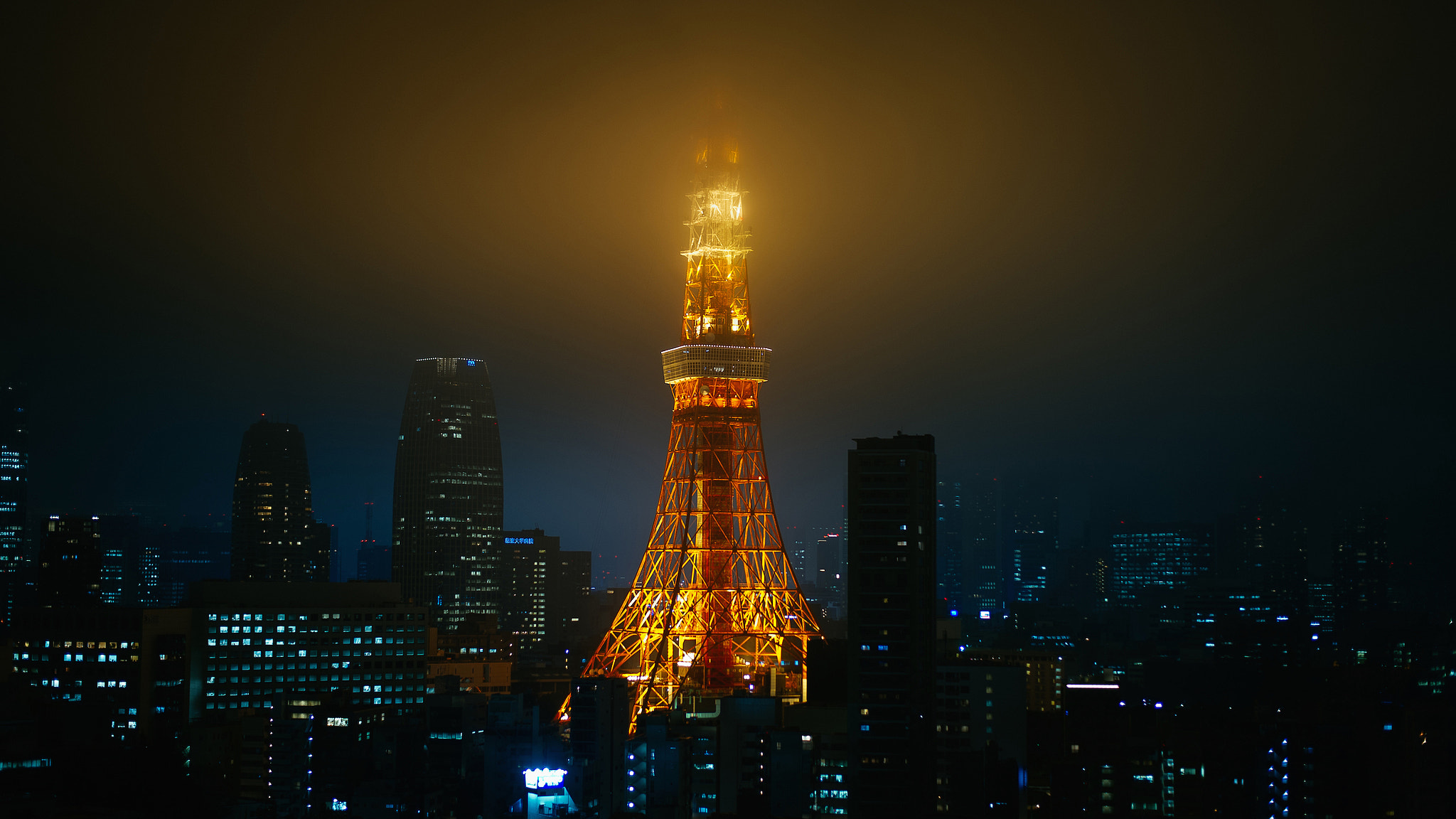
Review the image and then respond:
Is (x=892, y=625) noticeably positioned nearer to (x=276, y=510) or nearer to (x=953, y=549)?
(x=953, y=549)

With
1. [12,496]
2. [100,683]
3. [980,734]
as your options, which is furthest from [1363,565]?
[12,496]

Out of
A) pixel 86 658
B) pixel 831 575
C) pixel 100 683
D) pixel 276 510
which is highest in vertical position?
pixel 276 510

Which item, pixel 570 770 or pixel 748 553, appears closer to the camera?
pixel 570 770

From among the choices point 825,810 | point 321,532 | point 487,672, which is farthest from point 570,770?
point 321,532

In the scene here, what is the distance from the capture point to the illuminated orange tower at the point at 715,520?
102 feet

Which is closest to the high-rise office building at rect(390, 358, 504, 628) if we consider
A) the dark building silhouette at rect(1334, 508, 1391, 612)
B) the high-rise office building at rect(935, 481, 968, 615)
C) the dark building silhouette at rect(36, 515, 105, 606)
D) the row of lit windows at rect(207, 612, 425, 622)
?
the dark building silhouette at rect(36, 515, 105, 606)

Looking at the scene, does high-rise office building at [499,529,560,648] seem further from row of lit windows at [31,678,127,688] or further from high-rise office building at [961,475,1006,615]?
Answer: row of lit windows at [31,678,127,688]

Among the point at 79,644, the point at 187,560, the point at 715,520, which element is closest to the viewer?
the point at 715,520

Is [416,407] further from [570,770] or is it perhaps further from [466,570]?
[570,770]

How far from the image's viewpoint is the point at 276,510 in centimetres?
6750

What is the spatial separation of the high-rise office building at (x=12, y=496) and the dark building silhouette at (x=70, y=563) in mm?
917

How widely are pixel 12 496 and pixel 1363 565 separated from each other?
133 ft

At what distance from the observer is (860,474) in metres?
27.7

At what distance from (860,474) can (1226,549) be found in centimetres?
2730
